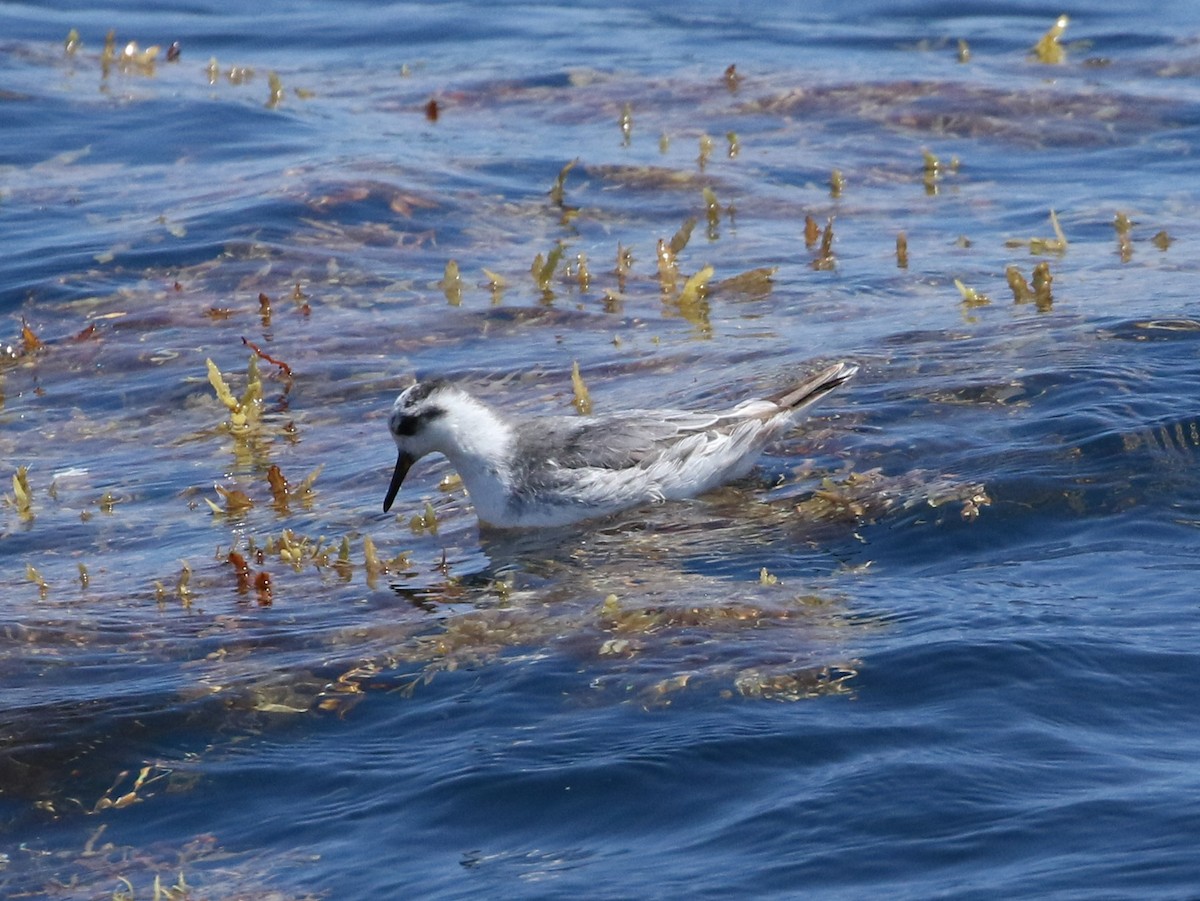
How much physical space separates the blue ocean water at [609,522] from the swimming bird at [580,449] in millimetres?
199

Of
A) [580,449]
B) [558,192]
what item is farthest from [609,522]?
[558,192]

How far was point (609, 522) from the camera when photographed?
936 centimetres

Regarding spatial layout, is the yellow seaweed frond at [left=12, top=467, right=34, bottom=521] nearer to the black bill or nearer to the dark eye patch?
the black bill

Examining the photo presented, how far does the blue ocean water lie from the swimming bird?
0.20m

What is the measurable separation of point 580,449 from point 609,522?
421 millimetres

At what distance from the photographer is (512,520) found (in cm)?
936

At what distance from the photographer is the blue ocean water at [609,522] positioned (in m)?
6.11

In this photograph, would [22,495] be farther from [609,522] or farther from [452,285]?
[452,285]

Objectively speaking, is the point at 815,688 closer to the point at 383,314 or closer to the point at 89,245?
the point at 383,314

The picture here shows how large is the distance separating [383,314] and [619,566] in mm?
5202

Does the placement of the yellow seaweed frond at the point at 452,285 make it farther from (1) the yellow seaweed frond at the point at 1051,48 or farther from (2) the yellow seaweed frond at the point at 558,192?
(1) the yellow seaweed frond at the point at 1051,48

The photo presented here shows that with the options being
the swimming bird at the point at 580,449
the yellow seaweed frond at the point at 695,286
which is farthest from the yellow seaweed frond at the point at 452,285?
the swimming bird at the point at 580,449

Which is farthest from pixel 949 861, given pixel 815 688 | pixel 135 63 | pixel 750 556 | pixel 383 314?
pixel 135 63

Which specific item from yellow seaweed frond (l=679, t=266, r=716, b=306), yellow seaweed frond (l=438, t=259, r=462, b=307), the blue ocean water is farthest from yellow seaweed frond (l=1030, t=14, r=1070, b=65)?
yellow seaweed frond (l=438, t=259, r=462, b=307)
